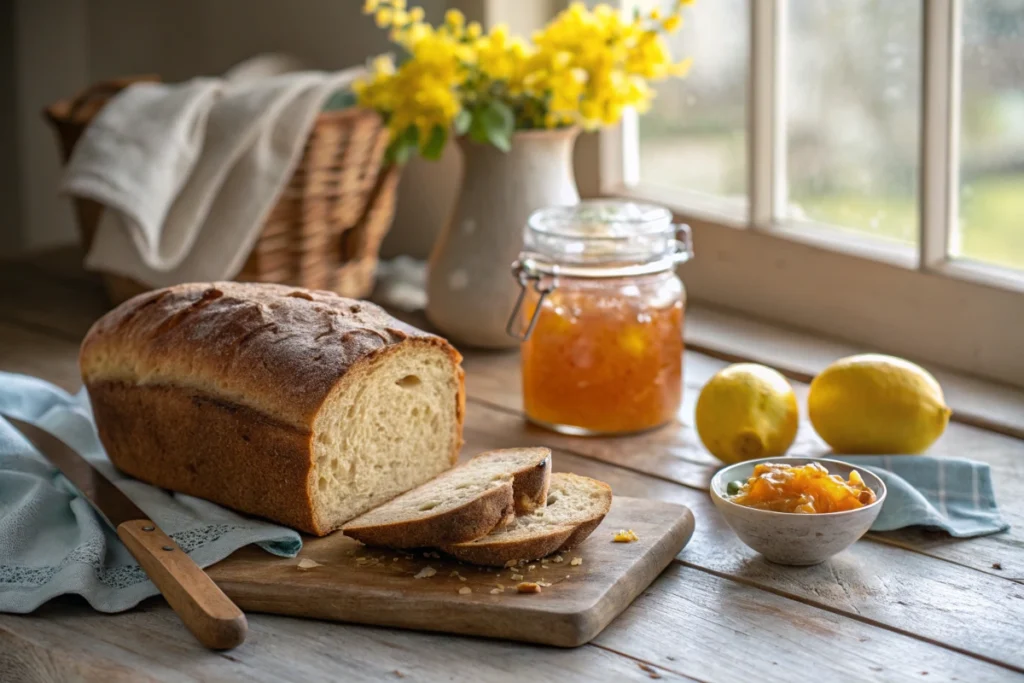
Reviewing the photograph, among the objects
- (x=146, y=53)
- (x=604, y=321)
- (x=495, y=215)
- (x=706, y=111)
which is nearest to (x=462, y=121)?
(x=495, y=215)

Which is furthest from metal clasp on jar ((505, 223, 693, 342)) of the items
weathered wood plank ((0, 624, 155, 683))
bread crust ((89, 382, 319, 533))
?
weathered wood plank ((0, 624, 155, 683))

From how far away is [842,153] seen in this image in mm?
2014

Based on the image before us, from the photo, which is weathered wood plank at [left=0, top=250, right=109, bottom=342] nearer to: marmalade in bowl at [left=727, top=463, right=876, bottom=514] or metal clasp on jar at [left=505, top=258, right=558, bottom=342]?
metal clasp on jar at [left=505, top=258, right=558, bottom=342]

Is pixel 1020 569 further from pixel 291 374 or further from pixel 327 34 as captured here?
pixel 327 34

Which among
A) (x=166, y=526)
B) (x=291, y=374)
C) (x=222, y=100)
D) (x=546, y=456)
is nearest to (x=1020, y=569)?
(x=546, y=456)

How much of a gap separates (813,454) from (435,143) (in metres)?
0.71

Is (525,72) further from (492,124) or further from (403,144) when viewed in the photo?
(403,144)

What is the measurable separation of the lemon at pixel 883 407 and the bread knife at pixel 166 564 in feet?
2.45

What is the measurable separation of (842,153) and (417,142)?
67 cm

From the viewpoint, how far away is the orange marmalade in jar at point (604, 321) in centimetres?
164

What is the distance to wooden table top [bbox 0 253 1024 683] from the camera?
1.13 metres

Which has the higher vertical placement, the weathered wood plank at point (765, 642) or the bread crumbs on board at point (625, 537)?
the bread crumbs on board at point (625, 537)

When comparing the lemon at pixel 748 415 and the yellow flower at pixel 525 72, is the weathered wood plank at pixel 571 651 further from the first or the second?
the yellow flower at pixel 525 72

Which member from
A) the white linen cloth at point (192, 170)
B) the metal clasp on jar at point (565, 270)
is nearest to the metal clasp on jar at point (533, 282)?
the metal clasp on jar at point (565, 270)
